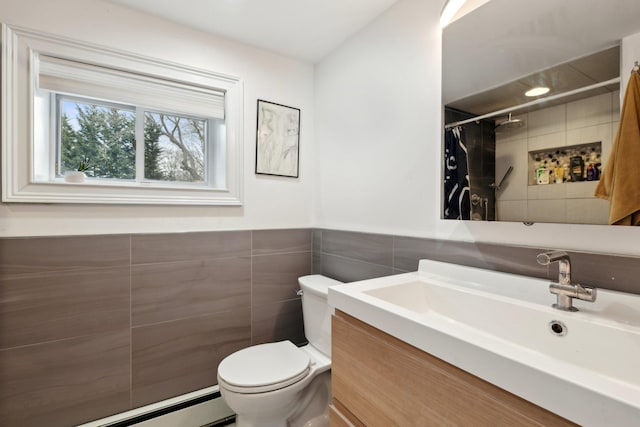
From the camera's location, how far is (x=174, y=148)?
5.98 ft

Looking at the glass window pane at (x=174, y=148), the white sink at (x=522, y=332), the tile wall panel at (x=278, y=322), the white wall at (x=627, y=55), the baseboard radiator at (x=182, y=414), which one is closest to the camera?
the white sink at (x=522, y=332)

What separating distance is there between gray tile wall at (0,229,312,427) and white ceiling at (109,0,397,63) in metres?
1.19

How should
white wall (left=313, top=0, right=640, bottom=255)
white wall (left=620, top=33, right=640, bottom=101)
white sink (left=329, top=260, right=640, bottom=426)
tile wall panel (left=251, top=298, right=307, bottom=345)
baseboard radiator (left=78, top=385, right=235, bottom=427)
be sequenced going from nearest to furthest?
white sink (left=329, top=260, right=640, bottom=426), white wall (left=620, top=33, right=640, bottom=101), white wall (left=313, top=0, right=640, bottom=255), baseboard radiator (left=78, top=385, right=235, bottom=427), tile wall panel (left=251, top=298, right=307, bottom=345)

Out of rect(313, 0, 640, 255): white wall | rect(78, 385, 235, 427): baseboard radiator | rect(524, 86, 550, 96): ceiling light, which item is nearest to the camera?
rect(524, 86, 550, 96): ceiling light

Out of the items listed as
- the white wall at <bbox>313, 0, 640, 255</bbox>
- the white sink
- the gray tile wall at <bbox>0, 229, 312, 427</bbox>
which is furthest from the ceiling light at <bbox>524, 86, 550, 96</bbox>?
the gray tile wall at <bbox>0, 229, 312, 427</bbox>

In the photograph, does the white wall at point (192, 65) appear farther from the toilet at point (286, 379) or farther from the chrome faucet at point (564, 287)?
the chrome faucet at point (564, 287)

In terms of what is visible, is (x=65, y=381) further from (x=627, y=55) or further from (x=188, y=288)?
(x=627, y=55)

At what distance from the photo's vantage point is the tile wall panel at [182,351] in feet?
5.10

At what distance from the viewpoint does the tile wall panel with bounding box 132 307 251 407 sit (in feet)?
5.10

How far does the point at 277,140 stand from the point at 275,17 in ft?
2.26

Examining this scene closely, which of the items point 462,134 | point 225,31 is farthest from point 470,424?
Answer: point 225,31

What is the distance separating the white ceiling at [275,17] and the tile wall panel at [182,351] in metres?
1.67

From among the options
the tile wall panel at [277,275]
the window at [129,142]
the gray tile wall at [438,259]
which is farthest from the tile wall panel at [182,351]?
the window at [129,142]

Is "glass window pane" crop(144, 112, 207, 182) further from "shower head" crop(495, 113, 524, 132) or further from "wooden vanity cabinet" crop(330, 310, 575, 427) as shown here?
"shower head" crop(495, 113, 524, 132)
